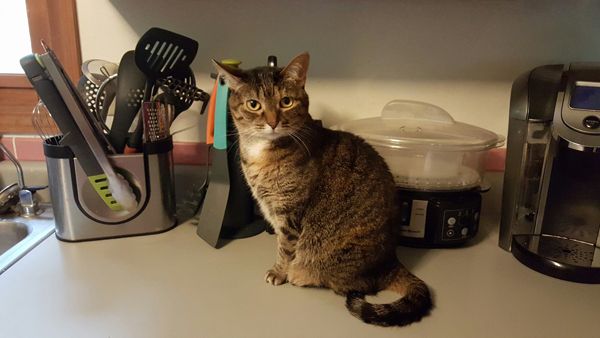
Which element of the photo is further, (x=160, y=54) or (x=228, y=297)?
(x=160, y=54)

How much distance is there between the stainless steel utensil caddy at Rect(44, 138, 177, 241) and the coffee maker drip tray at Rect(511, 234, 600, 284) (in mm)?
875

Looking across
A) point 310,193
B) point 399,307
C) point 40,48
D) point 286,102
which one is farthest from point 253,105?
point 40,48

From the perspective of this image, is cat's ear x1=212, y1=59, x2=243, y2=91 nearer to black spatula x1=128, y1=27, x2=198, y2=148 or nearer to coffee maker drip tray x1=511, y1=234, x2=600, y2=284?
black spatula x1=128, y1=27, x2=198, y2=148

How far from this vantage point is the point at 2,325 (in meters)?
0.70

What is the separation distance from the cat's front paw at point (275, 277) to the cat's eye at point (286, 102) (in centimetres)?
36

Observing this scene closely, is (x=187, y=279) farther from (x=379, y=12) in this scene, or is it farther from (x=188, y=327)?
(x=379, y=12)

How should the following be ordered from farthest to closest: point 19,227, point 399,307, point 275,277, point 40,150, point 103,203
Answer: point 40,150
point 19,227
point 103,203
point 275,277
point 399,307

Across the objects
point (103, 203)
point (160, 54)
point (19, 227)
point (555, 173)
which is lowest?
point (19, 227)

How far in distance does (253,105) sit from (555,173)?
0.71m

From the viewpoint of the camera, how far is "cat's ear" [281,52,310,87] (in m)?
0.85

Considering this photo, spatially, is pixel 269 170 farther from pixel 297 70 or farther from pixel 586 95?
pixel 586 95

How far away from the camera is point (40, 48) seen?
122cm

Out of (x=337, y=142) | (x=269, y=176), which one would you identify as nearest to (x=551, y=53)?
(x=337, y=142)

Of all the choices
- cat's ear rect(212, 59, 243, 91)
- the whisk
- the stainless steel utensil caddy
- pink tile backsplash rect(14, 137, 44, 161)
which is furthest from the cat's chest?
pink tile backsplash rect(14, 137, 44, 161)
